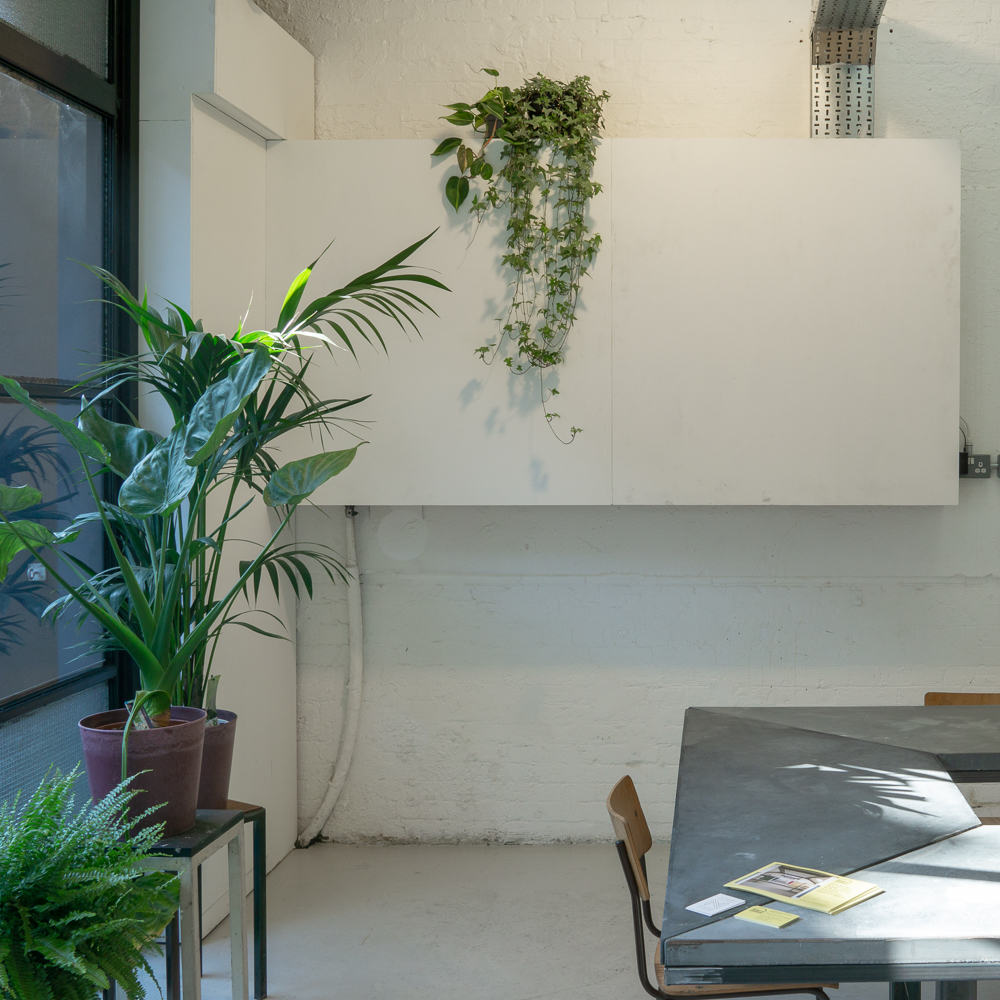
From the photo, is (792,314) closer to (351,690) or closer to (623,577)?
(623,577)

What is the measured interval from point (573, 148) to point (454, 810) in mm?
2800

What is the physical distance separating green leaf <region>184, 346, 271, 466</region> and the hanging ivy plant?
1620 mm

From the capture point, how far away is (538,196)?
11.8ft

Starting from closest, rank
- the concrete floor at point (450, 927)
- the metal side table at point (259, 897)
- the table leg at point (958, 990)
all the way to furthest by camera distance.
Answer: the table leg at point (958, 990), the metal side table at point (259, 897), the concrete floor at point (450, 927)

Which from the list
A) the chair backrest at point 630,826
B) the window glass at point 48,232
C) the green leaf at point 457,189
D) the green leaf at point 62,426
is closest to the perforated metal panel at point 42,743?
the green leaf at point 62,426

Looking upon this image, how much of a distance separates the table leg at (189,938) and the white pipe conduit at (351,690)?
187cm

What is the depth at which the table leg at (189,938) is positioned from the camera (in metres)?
2.14

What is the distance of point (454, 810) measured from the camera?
4.08 metres

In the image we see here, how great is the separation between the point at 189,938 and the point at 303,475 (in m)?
1.12

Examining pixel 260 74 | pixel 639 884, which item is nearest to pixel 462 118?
pixel 260 74

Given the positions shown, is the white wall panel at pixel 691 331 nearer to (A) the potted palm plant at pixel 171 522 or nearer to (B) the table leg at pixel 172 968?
(A) the potted palm plant at pixel 171 522

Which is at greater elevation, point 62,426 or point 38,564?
point 62,426

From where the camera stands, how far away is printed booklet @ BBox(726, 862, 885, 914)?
162 centimetres

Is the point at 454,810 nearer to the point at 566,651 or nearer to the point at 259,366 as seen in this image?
the point at 566,651
